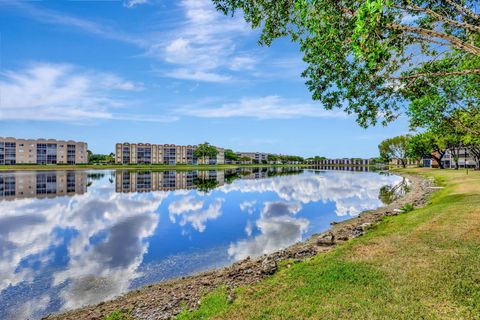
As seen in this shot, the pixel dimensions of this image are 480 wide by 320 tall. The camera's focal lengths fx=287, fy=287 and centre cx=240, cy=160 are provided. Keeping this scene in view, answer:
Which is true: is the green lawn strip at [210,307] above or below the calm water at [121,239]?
above

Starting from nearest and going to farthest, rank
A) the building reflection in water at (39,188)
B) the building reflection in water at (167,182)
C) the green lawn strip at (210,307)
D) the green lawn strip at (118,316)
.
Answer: the green lawn strip at (210,307) → the green lawn strip at (118,316) → the building reflection in water at (39,188) → the building reflection in water at (167,182)

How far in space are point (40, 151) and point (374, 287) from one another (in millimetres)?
186240

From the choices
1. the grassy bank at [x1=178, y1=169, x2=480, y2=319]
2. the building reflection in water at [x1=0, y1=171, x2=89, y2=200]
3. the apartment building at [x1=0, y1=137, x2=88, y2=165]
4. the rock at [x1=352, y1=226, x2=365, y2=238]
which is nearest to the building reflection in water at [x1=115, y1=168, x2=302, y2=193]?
the building reflection in water at [x1=0, y1=171, x2=89, y2=200]

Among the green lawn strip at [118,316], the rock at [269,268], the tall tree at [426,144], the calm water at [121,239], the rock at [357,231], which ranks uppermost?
the tall tree at [426,144]

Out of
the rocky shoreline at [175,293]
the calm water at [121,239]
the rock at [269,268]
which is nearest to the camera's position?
the rocky shoreline at [175,293]

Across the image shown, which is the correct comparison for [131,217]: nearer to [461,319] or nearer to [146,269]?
[146,269]

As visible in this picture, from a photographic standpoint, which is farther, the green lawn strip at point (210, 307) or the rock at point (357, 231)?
the rock at point (357, 231)

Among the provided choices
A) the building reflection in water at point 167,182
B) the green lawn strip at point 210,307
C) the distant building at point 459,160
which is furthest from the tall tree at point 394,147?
the green lawn strip at point 210,307

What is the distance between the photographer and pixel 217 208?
3144cm

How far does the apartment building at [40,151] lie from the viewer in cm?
14846

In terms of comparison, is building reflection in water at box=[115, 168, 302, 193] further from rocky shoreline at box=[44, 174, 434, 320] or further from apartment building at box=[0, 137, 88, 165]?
apartment building at box=[0, 137, 88, 165]

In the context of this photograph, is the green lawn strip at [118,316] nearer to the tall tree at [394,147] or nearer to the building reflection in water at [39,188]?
the building reflection in water at [39,188]

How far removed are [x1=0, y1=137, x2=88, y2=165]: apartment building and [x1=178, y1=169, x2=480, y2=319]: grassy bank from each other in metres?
182

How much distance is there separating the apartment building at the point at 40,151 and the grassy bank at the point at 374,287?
182 meters
